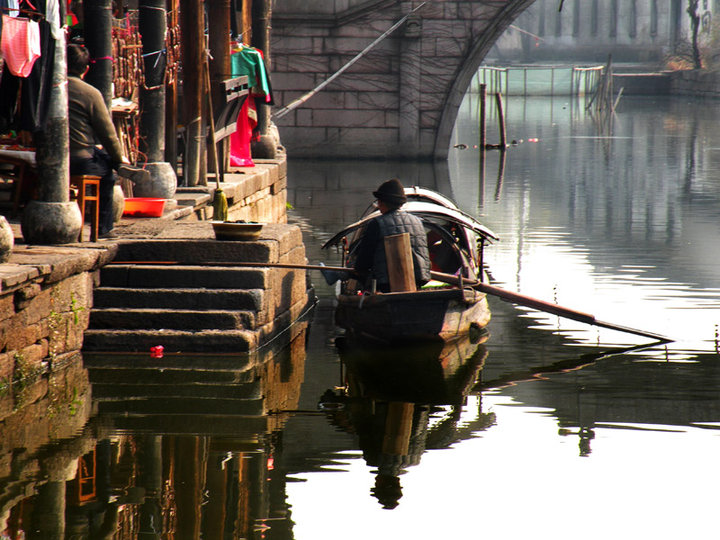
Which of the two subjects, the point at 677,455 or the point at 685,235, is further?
the point at 685,235

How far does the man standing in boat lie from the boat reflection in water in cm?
56

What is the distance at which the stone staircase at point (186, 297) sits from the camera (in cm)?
834

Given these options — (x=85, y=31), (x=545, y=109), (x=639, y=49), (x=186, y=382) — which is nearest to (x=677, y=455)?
(x=186, y=382)

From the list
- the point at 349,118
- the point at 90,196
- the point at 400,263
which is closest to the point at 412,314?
the point at 400,263

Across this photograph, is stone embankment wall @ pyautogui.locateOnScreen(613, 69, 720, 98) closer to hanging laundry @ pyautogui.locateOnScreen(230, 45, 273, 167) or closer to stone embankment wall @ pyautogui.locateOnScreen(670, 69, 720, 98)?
stone embankment wall @ pyautogui.locateOnScreen(670, 69, 720, 98)

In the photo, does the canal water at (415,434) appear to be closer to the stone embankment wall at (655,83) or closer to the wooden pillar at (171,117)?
the wooden pillar at (171,117)

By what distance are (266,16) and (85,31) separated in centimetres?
794

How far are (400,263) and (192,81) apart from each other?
4.31 meters

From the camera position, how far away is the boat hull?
8.77 m

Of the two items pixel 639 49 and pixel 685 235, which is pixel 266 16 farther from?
pixel 639 49

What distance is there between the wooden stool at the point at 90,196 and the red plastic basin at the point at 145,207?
1.49 meters

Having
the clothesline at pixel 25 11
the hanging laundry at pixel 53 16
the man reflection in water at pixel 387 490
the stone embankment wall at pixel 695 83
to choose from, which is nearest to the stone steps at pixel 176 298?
the hanging laundry at pixel 53 16

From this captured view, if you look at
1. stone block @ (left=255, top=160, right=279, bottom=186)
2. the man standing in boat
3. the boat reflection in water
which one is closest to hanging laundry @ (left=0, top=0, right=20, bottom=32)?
the man standing in boat

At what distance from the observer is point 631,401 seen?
764 centimetres
